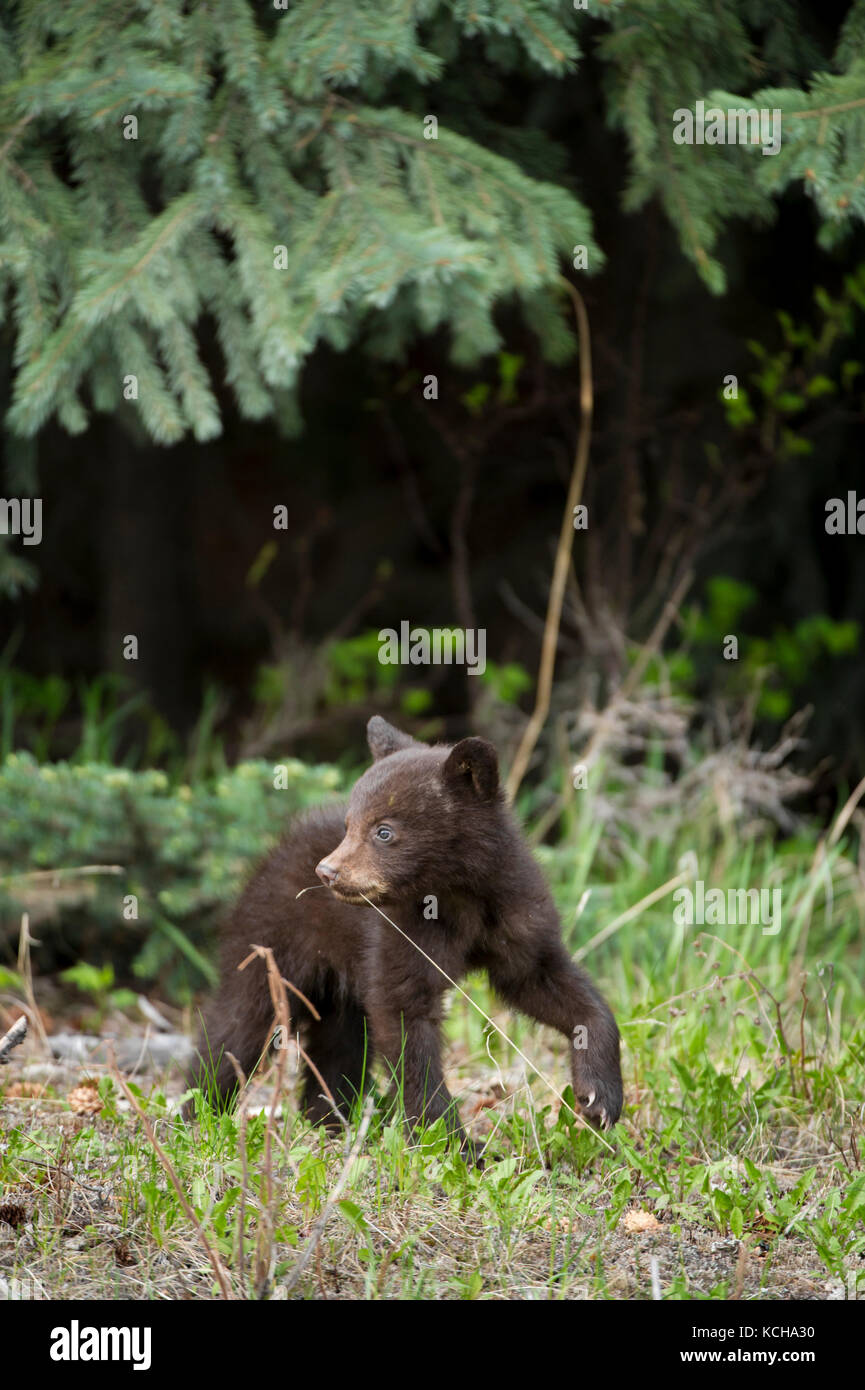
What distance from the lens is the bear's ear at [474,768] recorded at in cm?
322

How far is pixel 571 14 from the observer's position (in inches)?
172

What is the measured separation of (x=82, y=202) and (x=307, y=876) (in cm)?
241

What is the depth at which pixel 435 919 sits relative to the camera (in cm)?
337

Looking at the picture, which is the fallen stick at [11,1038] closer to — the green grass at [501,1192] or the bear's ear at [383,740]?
the green grass at [501,1192]

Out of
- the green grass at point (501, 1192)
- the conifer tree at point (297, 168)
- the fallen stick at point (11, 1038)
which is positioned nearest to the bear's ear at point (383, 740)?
the green grass at point (501, 1192)

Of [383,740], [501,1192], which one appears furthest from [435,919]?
[501,1192]

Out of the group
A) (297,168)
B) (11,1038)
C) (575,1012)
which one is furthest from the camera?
(297,168)

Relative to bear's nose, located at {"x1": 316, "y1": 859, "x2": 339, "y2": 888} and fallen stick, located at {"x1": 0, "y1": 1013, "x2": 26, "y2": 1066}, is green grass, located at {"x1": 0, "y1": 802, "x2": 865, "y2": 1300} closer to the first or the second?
fallen stick, located at {"x1": 0, "y1": 1013, "x2": 26, "y2": 1066}

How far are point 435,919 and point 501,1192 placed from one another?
2.23ft

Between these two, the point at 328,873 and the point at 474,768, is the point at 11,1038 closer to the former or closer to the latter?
the point at 328,873

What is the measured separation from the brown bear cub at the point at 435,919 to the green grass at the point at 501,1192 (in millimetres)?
193

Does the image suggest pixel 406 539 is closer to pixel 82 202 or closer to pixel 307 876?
pixel 82 202

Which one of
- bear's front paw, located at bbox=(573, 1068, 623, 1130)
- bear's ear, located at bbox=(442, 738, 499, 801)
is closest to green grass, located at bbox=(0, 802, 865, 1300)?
bear's front paw, located at bbox=(573, 1068, 623, 1130)

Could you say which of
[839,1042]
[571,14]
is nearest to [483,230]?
[571,14]
